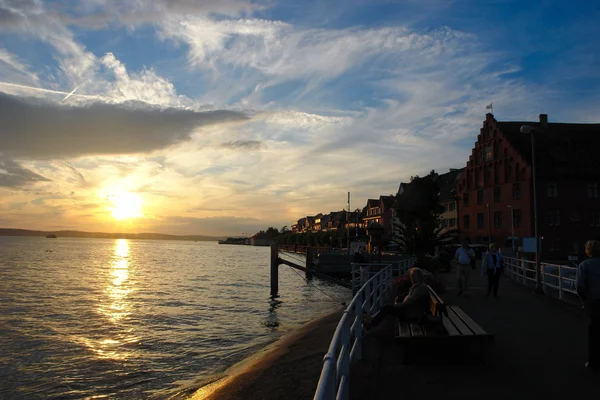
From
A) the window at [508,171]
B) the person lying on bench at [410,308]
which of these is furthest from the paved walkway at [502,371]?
the window at [508,171]

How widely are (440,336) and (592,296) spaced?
2.29 meters

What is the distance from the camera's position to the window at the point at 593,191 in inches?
2120

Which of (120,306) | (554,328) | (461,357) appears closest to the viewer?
(461,357)

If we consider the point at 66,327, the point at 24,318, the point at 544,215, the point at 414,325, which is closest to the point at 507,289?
the point at 414,325

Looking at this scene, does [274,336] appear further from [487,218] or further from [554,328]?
[487,218]

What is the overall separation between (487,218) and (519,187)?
6706mm

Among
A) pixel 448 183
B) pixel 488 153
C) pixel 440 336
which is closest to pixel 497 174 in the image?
pixel 488 153

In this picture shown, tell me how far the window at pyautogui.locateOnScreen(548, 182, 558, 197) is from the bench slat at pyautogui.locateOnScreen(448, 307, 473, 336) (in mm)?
50121

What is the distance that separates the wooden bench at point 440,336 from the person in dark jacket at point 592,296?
1.50 metres

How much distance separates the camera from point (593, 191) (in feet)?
177

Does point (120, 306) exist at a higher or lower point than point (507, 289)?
lower

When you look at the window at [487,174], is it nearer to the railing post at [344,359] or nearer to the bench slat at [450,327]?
the bench slat at [450,327]

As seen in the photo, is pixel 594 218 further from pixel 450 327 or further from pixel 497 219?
pixel 450 327

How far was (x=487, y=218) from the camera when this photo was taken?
6034 centimetres
